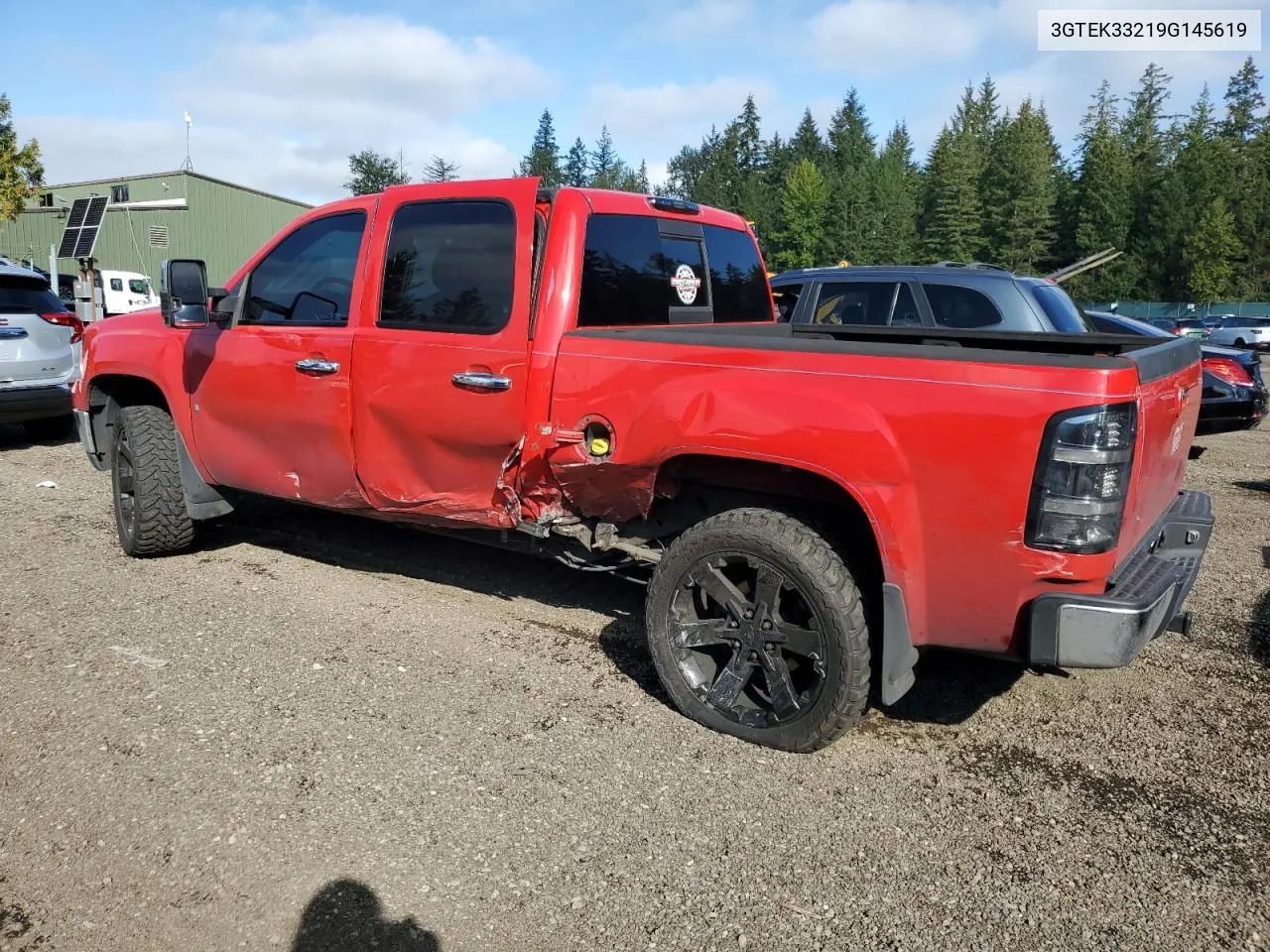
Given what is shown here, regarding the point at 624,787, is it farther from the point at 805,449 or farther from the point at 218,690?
the point at 218,690

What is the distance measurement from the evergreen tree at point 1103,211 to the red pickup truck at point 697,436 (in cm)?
7196

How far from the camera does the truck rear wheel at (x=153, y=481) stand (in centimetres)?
521

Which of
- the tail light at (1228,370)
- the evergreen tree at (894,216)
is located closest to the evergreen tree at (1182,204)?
the evergreen tree at (894,216)

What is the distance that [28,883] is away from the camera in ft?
8.42

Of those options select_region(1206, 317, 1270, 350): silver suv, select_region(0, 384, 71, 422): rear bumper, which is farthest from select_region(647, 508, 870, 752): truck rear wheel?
select_region(1206, 317, 1270, 350): silver suv

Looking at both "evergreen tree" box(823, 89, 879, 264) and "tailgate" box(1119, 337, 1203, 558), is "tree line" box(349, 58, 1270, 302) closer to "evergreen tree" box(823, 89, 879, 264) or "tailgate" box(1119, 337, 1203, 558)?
"evergreen tree" box(823, 89, 879, 264)

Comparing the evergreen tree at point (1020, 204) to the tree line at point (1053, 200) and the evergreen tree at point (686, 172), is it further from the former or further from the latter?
the evergreen tree at point (686, 172)

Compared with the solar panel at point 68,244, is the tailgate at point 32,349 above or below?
below

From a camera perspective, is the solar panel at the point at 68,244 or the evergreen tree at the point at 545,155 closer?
the solar panel at the point at 68,244

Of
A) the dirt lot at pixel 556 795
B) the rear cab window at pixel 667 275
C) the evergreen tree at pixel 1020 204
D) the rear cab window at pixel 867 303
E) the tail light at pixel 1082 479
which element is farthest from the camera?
the evergreen tree at pixel 1020 204

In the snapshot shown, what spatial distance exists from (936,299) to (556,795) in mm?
5536

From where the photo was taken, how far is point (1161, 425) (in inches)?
119

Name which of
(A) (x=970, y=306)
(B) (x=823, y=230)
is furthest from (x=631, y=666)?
(B) (x=823, y=230)

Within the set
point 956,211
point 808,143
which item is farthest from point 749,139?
point 956,211
